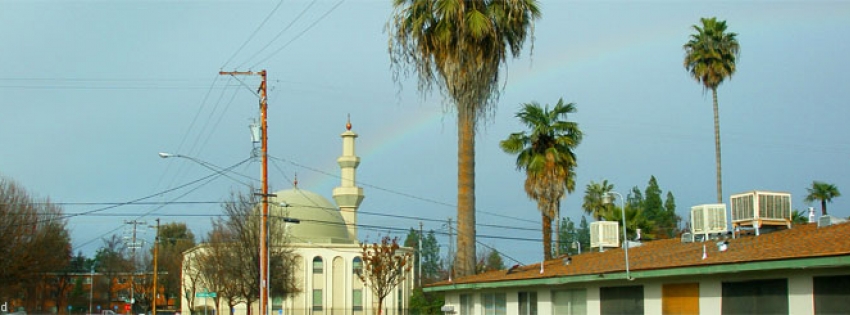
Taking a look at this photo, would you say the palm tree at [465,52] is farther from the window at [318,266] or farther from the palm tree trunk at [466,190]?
the window at [318,266]

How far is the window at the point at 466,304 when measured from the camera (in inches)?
1190

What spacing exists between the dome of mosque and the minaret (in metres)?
3.77

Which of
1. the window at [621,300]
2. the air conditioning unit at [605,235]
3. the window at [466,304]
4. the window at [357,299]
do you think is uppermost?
the air conditioning unit at [605,235]

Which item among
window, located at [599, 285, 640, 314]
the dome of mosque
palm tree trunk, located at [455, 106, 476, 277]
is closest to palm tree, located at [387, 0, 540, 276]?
palm tree trunk, located at [455, 106, 476, 277]

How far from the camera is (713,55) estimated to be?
54.0 m

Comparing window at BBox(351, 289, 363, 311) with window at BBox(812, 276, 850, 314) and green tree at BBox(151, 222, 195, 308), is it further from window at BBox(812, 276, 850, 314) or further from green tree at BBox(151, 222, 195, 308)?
window at BBox(812, 276, 850, 314)

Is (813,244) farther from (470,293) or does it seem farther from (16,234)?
(16,234)

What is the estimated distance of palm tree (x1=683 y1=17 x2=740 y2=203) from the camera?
54.0 m

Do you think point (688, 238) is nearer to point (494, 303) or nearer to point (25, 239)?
point (494, 303)

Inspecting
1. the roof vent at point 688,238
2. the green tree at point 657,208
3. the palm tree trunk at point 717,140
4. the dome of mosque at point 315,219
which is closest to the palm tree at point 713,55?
the palm tree trunk at point 717,140

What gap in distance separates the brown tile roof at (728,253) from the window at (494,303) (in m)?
0.57

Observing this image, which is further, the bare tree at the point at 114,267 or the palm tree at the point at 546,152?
the bare tree at the point at 114,267

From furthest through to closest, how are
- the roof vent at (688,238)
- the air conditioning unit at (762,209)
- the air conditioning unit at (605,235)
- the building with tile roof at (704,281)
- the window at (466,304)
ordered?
the air conditioning unit at (605,235), the window at (466,304), the roof vent at (688,238), the air conditioning unit at (762,209), the building with tile roof at (704,281)

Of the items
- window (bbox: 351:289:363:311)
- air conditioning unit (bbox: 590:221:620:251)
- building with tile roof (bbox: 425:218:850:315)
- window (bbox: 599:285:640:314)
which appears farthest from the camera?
window (bbox: 351:289:363:311)
